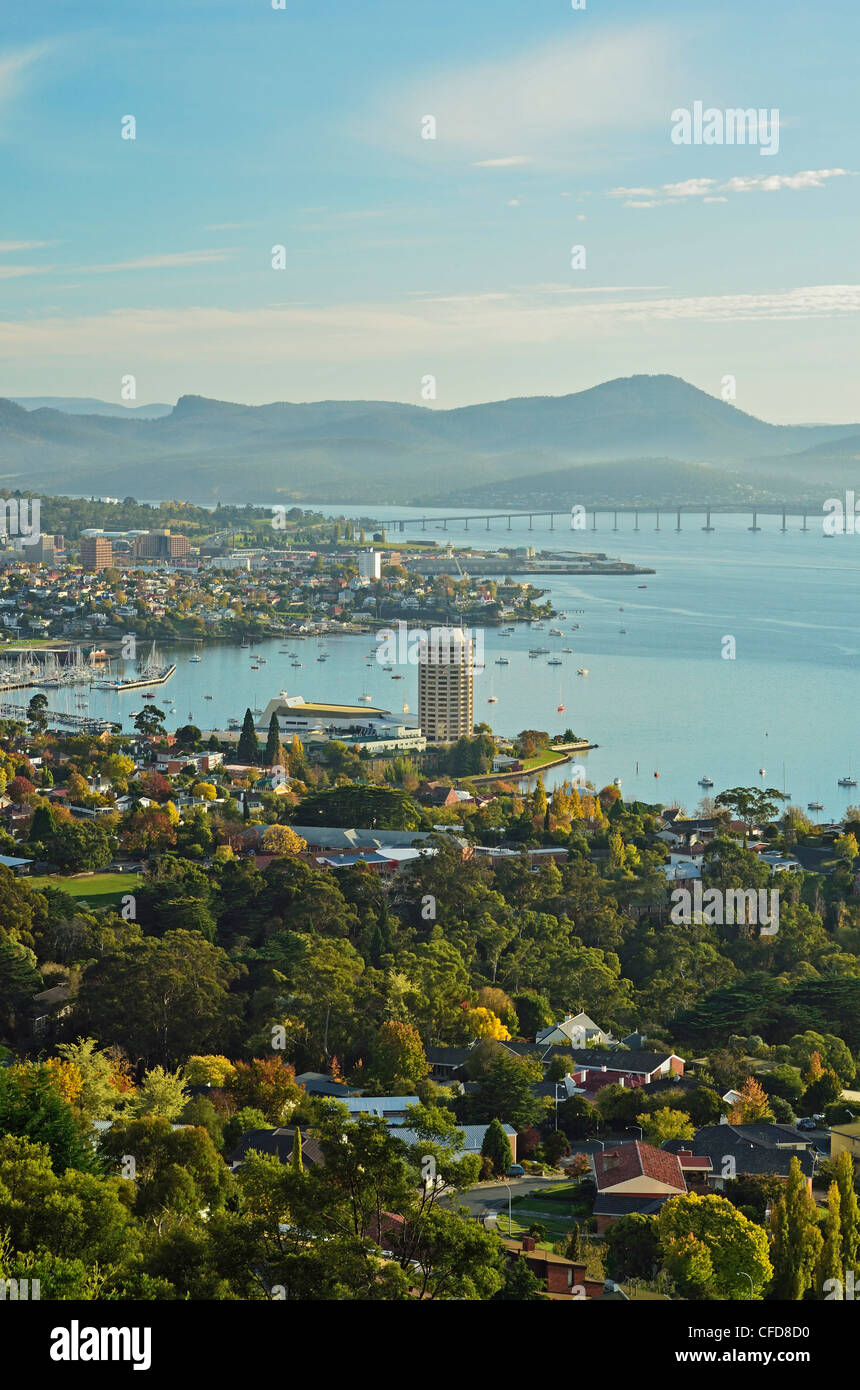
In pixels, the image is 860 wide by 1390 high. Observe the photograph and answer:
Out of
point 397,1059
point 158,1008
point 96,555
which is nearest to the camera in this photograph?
point 397,1059

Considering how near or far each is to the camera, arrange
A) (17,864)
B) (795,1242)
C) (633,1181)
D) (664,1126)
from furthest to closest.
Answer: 1. (17,864)
2. (664,1126)
3. (633,1181)
4. (795,1242)

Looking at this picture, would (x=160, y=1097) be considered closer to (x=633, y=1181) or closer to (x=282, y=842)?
(x=633, y=1181)

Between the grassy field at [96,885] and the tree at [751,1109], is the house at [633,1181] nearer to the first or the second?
the tree at [751,1109]

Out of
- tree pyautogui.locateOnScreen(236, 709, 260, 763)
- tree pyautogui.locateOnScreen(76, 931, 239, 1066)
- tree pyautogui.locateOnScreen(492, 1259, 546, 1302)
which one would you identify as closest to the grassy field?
tree pyautogui.locateOnScreen(76, 931, 239, 1066)

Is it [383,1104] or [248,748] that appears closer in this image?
[383,1104]

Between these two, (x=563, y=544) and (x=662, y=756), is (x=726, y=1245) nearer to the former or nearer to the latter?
(x=662, y=756)

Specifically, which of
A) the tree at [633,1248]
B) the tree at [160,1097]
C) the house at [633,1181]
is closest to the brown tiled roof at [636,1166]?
the house at [633,1181]

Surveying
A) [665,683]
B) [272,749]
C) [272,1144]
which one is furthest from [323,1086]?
[665,683]
